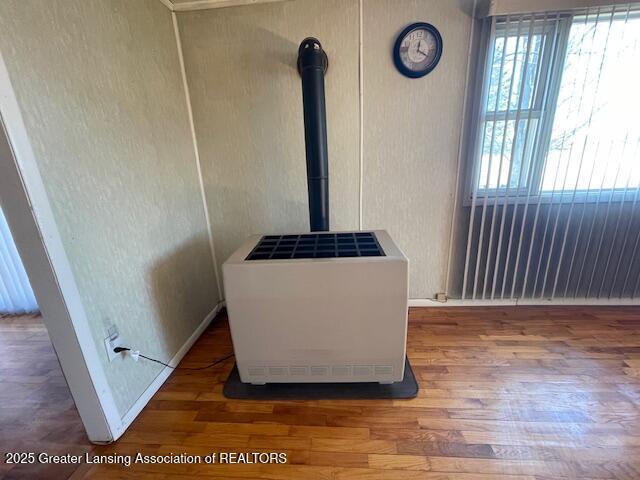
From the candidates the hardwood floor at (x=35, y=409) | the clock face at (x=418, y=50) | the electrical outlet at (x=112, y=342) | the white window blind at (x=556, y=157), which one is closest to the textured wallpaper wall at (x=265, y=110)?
the clock face at (x=418, y=50)

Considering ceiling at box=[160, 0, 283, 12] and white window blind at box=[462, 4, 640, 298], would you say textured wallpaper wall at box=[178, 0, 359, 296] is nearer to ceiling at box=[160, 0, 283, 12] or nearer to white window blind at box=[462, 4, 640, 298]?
ceiling at box=[160, 0, 283, 12]

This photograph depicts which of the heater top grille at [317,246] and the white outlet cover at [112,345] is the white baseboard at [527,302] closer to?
the heater top grille at [317,246]

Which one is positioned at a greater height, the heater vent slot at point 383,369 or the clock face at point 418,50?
the clock face at point 418,50

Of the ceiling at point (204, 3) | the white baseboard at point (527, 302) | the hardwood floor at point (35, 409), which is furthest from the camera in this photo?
the white baseboard at point (527, 302)

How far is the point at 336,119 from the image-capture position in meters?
1.76

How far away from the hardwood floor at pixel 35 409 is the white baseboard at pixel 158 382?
143 mm

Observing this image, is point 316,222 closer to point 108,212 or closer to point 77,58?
point 108,212

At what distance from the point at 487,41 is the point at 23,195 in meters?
2.27

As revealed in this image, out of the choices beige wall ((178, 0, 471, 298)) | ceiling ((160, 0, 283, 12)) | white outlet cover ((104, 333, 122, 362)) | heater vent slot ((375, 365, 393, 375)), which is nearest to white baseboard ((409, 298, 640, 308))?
beige wall ((178, 0, 471, 298))

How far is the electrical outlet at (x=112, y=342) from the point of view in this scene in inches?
44.4

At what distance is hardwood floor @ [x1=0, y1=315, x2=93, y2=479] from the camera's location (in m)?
1.11

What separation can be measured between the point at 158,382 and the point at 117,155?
Result: 45.2 inches

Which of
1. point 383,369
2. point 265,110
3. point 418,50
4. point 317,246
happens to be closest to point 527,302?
point 383,369

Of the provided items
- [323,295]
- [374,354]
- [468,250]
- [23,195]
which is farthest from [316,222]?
[23,195]
